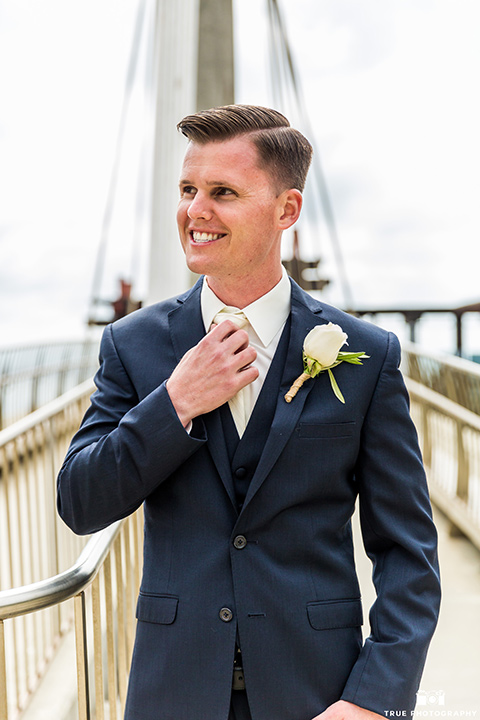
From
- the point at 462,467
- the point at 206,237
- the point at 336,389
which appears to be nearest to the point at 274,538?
the point at 336,389

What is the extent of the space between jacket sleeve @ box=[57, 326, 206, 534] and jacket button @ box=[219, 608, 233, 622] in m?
0.22

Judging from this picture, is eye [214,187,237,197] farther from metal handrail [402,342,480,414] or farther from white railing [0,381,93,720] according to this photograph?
metal handrail [402,342,480,414]

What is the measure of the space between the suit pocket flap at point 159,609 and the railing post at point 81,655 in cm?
33

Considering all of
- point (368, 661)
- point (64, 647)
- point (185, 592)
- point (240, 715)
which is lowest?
point (64, 647)

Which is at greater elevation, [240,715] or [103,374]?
[103,374]

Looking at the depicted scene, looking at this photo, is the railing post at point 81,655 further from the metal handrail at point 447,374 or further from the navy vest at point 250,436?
the metal handrail at point 447,374

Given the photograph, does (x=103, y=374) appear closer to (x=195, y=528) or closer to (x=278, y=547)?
(x=195, y=528)

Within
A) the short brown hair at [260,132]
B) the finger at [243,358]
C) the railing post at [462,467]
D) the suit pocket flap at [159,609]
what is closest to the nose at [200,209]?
the short brown hair at [260,132]

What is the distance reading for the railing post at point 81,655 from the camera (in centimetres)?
150

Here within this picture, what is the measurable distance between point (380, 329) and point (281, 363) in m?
0.20

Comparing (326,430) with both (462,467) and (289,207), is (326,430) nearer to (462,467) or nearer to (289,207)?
(289,207)

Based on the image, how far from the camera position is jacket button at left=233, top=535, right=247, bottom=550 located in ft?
3.89

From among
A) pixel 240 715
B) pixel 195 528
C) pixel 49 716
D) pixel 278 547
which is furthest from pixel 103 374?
pixel 49 716

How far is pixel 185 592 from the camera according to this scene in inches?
47.2
